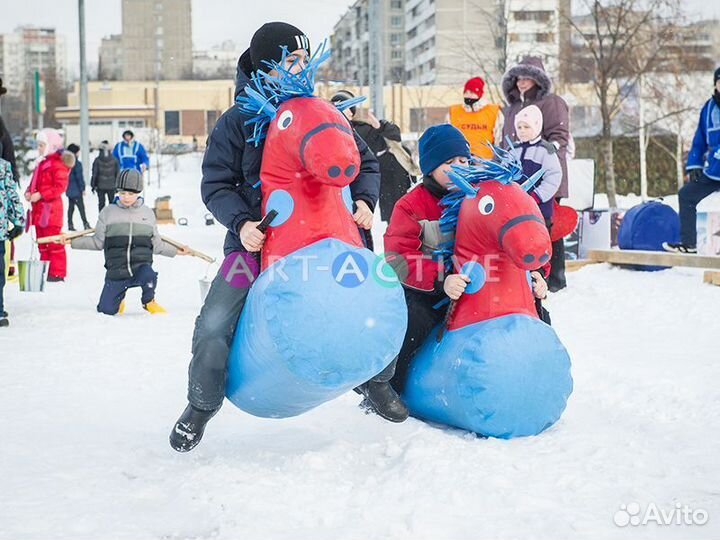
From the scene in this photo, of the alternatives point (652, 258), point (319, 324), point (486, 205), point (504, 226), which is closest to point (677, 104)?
point (652, 258)

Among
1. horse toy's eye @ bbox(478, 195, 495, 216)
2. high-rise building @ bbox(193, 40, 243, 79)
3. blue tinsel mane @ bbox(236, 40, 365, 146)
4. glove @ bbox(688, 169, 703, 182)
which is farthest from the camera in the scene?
high-rise building @ bbox(193, 40, 243, 79)

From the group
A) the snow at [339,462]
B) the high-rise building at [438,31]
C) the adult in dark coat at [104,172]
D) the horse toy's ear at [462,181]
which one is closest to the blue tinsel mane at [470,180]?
the horse toy's ear at [462,181]

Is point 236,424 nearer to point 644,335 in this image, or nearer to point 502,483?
point 502,483

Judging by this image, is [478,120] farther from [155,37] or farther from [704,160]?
[155,37]

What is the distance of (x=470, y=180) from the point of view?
14.4 ft

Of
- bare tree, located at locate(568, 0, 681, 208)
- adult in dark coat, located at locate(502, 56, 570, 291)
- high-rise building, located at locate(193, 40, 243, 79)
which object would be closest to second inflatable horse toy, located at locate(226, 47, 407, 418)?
adult in dark coat, located at locate(502, 56, 570, 291)

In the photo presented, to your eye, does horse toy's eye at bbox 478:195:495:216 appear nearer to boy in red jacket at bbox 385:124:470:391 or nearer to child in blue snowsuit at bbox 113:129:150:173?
boy in red jacket at bbox 385:124:470:391

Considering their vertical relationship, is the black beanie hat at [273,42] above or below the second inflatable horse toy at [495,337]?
above

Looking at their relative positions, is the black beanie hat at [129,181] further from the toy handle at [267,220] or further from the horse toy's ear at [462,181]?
the toy handle at [267,220]

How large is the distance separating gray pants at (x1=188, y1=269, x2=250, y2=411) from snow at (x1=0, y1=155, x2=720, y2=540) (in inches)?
11.4

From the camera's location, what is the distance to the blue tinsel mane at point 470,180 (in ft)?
14.1

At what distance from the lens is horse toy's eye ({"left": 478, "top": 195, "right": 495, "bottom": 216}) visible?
415 centimetres

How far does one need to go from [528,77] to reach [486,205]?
4.56 metres

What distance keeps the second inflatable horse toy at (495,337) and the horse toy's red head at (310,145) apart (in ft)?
2.95
